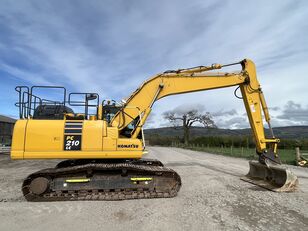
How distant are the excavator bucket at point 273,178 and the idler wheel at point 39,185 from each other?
674cm

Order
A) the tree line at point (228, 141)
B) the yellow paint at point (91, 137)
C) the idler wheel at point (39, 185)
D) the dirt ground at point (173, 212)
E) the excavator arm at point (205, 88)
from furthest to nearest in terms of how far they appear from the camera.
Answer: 1. the tree line at point (228, 141)
2. the excavator arm at point (205, 88)
3. the yellow paint at point (91, 137)
4. the idler wheel at point (39, 185)
5. the dirt ground at point (173, 212)

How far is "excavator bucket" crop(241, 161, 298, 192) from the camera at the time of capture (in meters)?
8.38

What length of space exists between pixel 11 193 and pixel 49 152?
73.3 inches

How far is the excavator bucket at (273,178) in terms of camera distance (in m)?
8.38

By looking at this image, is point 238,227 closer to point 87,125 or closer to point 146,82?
point 87,125

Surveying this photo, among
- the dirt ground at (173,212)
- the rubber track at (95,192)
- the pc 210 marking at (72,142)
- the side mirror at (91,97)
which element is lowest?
the dirt ground at (173,212)

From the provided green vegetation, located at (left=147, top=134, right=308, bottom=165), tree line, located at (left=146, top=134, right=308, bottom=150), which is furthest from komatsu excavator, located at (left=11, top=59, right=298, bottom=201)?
tree line, located at (left=146, top=134, right=308, bottom=150)

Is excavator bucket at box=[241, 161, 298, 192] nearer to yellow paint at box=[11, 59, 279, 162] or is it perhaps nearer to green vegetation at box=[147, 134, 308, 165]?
yellow paint at box=[11, 59, 279, 162]

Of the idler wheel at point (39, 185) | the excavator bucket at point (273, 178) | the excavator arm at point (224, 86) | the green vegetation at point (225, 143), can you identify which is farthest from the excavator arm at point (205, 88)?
the green vegetation at point (225, 143)

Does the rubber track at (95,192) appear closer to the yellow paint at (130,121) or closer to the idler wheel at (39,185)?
the idler wheel at (39,185)

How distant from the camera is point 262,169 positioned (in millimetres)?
10352

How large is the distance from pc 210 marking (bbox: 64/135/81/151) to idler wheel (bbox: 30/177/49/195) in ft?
3.46

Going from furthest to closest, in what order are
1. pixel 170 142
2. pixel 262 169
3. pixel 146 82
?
1. pixel 170 142
2. pixel 262 169
3. pixel 146 82

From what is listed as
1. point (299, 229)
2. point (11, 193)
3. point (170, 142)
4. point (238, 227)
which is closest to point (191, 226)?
point (238, 227)
